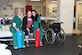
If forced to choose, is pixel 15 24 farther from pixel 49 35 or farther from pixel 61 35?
pixel 61 35

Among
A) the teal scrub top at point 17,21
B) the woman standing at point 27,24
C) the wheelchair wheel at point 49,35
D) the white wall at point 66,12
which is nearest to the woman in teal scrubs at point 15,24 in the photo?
the teal scrub top at point 17,21

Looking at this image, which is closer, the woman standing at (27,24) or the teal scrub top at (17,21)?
the teal scrub top at (17,21)

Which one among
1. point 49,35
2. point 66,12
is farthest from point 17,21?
point 66,12

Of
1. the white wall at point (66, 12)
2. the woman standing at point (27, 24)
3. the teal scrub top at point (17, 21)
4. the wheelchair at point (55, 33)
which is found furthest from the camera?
the white wall at point (66, 12)

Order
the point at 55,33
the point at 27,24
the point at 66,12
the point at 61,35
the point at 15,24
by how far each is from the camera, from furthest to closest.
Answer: the point at 66,12 → the point at 61,35 → the point at 55,33 → the point at 27,24 → the point at 15,24

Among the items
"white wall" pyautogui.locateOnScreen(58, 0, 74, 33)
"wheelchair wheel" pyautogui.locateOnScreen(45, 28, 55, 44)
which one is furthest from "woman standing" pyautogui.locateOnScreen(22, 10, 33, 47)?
"white wall" pyautogui.locateOnScreen(58, 0, 74, 33)

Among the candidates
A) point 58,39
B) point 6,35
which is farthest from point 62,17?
point 6,35

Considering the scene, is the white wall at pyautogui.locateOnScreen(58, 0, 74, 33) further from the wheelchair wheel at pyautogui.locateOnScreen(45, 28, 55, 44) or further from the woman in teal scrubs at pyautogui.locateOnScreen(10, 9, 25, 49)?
the woman in teal scrubs at pyautogui.locateOnScreen(10, 9, 25, 49)

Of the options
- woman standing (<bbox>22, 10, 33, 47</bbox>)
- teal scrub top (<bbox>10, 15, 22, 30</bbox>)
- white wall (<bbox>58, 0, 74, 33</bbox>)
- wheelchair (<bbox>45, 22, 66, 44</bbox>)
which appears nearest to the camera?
teal scrub top (<bbox>10, 15, 22, 30</bbox>)

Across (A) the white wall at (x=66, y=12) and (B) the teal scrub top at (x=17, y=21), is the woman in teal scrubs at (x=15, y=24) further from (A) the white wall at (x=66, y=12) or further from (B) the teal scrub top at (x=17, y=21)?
(A) the white wall at (x=66, y=12)

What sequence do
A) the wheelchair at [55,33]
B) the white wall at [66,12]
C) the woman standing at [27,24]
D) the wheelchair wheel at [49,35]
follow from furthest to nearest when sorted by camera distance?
1. the white wall at [66,12]
2. the wheelchair at [55,33]
3. the wheelchair wheel at [49,35]
4. the woman standing at [27,24]

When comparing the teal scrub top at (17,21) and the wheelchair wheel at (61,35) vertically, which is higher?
the teal scrub top at (17,21)

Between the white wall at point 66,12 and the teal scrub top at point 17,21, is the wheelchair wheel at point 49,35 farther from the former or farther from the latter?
the white wall at point 66,12

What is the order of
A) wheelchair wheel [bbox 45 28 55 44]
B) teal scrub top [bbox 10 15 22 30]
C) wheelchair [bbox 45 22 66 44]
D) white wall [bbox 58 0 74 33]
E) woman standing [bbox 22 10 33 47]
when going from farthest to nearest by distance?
white wall [bbox 58 0 74 33] < wheelchair [bbox 45 22 66 44] < wheelchair wheel [bbox 45 28 55 44] < woman standing [bbox 22 10 33 47] < teal scrub top [bbox 10 15 22 30]
